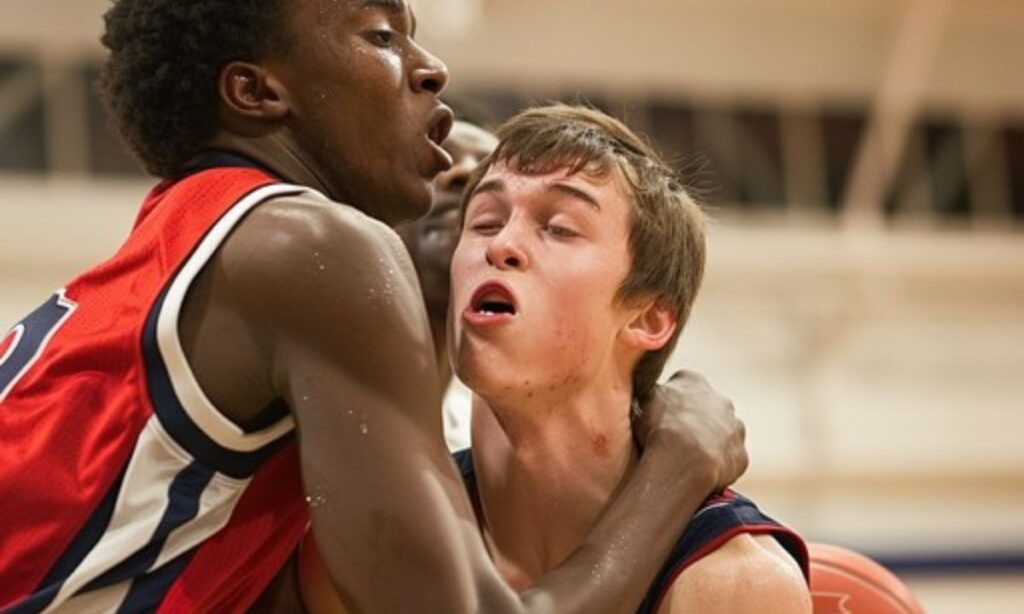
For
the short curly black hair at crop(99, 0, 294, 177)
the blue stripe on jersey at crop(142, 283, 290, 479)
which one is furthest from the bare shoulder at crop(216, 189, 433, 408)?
the short curly black hair at crop(99, 0, 294, 177)

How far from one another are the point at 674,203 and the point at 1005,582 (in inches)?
328

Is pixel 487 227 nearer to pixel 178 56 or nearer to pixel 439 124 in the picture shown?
pixel 439 124

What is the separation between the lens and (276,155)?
270cm

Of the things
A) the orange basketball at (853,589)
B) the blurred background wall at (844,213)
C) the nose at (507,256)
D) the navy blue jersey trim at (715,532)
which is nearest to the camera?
the navy blue jersey trim at (715,532)

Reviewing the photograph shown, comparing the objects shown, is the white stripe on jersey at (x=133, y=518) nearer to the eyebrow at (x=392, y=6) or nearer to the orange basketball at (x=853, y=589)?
the eyebrow at (x=392, y=6)

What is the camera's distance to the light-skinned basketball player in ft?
9.37

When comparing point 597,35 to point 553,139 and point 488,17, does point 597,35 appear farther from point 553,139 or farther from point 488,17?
point 553,139

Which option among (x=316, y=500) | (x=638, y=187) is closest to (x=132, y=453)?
(x=316, y=500)

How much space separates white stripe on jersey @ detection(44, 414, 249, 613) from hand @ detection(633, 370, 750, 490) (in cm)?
91

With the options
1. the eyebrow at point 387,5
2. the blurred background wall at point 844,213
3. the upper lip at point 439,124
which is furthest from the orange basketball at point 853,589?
the blurred background wall at point 844,213

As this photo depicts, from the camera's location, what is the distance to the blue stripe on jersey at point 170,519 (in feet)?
8.02

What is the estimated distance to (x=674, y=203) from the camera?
10.3 ft

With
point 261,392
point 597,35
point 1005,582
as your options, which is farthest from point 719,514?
point 597,35

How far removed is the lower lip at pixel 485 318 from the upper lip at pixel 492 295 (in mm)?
16
